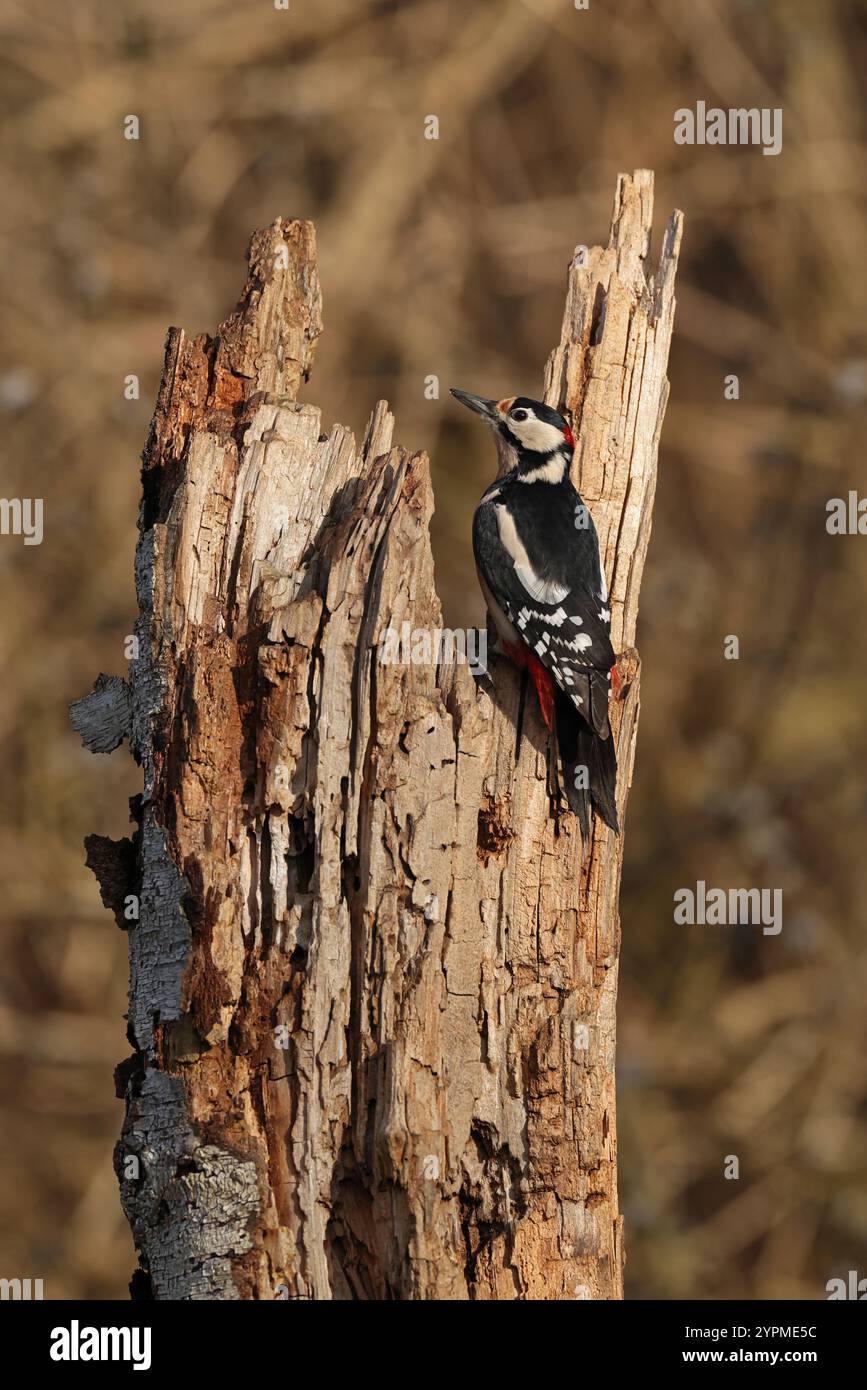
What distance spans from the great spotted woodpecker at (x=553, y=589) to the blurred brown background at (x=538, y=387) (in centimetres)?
318

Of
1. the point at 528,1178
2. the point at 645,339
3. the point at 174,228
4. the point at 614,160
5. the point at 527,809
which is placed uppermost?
the point at 614,160

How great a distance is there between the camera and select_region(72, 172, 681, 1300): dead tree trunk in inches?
128

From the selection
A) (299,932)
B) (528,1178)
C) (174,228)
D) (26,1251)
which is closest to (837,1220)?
(26,1251)

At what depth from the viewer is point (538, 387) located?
7.84 m

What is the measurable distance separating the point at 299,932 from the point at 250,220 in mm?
5463

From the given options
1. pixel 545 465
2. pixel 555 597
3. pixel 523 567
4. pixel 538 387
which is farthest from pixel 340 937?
pixel 538 387

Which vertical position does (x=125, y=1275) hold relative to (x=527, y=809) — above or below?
below

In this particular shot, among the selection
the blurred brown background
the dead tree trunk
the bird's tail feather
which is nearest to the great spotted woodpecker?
the bird's tail feather

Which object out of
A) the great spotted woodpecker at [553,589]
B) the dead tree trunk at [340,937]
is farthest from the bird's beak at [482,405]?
the dead tree trunk at [340,937]

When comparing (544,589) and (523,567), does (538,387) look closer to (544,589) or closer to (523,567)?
(523,567)

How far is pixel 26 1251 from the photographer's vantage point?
7.61 m

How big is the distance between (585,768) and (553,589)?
1.73 ft

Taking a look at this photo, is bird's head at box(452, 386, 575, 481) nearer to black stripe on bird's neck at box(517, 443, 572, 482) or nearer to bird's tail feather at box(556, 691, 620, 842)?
black stripe on bird's neck at box(517, 443, 572, 482)
